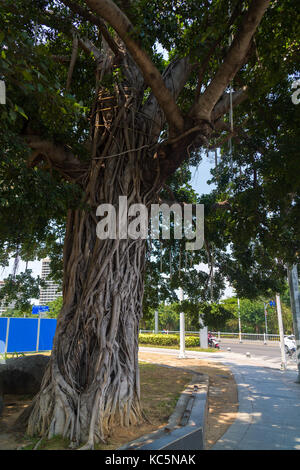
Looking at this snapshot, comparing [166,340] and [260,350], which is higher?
[166,340]

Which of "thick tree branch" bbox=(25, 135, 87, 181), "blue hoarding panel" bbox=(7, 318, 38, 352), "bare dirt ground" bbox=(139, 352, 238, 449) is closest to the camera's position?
"bare dirt ground" bbox=(139, 352, 238, 449)

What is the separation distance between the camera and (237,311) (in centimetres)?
2627

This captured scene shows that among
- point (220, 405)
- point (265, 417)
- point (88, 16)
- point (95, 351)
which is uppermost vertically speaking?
point (88, 16)

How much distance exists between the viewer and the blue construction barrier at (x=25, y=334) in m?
10.9

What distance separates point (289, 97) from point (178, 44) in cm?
174

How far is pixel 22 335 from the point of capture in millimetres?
11328

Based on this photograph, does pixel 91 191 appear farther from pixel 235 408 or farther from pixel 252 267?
pixel 252 267

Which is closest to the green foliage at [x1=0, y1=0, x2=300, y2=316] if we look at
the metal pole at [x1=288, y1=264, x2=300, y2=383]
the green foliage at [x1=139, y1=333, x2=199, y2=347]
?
the metal pole at [x1=288, y1=264, x2=300, y2=383]

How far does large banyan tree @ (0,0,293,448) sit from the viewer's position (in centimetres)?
288

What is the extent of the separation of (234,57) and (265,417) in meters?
4.20

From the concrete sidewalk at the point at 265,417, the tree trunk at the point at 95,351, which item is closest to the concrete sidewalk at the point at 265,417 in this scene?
the concrete sidewalk at the point at 265,417

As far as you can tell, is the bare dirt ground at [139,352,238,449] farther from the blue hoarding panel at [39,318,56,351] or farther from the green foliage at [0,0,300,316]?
the blue hoarding panel at [39,318,56,351]

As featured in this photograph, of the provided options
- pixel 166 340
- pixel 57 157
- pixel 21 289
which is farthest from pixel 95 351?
pixel 166 340

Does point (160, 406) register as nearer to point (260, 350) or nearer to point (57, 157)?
point (57, 157)
